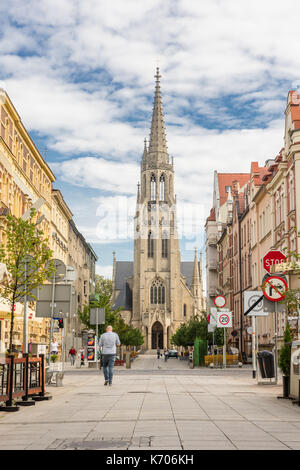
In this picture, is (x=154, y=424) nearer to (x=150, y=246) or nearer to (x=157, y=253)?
(x=157, y=253)

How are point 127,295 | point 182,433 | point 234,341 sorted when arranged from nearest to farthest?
A: point 182,433 < point 234,341 < point 127,295

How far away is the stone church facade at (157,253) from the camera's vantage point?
398 ft

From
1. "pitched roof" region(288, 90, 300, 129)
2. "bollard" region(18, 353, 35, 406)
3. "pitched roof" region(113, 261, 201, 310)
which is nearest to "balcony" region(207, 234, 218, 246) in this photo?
"pitched roof" region(288, 90, 300, 129)

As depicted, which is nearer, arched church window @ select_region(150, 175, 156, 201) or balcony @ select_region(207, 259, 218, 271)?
balcony @ select_region(207, 259, 218, 271)

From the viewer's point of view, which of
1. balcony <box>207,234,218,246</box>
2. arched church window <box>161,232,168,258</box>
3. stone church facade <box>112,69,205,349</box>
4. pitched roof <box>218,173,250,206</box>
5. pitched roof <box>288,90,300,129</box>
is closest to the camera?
pitched roof <box>288,90,300,129</box>

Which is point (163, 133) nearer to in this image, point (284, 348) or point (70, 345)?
point (70, 345)

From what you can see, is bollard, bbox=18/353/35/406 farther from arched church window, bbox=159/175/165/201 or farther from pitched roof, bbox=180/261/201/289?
pitched roof, bbox=180/261/201/289

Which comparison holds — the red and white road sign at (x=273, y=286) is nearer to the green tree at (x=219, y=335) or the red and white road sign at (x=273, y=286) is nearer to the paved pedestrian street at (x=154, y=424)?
the paved pedestrian street at (x=154, y=424)

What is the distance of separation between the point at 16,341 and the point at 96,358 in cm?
1134

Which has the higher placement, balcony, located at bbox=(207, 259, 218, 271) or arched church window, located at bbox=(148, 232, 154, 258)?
arched church window, located at bbox=(148, 232, 154, 258)

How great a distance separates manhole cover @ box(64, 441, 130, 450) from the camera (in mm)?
7346

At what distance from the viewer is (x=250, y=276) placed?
5159 cm

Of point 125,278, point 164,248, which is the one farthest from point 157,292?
point 125,278
